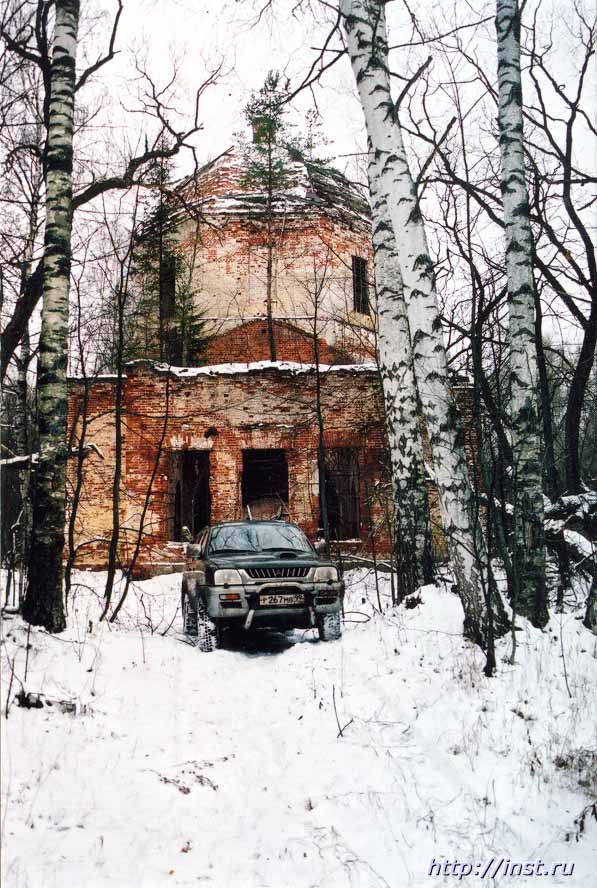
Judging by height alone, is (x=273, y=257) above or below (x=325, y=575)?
above

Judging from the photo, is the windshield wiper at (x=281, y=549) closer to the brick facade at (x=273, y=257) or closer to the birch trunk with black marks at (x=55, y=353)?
the birch trunk with black marks at (x=55, y=353)

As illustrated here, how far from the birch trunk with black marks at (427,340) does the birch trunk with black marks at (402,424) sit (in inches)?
60.1

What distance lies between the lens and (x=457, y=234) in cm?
1290

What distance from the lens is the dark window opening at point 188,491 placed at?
1548cm

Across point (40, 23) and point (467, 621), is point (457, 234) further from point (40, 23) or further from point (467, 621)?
point (467, 621)

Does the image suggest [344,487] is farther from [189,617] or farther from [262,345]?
[189,617]

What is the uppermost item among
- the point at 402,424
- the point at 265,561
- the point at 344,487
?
the point at 402,424

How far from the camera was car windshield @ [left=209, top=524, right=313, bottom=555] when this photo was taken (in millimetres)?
8109

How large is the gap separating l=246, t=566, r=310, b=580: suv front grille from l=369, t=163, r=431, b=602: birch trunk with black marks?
1331 mm

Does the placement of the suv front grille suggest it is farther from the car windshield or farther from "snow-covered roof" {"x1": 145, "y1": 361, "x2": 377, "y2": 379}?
"snow-covered roof" {"x1": 145, "y1": 361, "x2": 377, "y2": 379}

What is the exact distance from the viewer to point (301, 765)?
13.5ft

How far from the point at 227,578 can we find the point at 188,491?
10854 mm

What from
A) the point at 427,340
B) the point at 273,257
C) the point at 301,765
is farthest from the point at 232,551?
the point at 273,257

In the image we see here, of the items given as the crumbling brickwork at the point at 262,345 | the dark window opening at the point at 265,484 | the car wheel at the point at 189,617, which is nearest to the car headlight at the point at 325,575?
the car wheel at the point at 189,617
